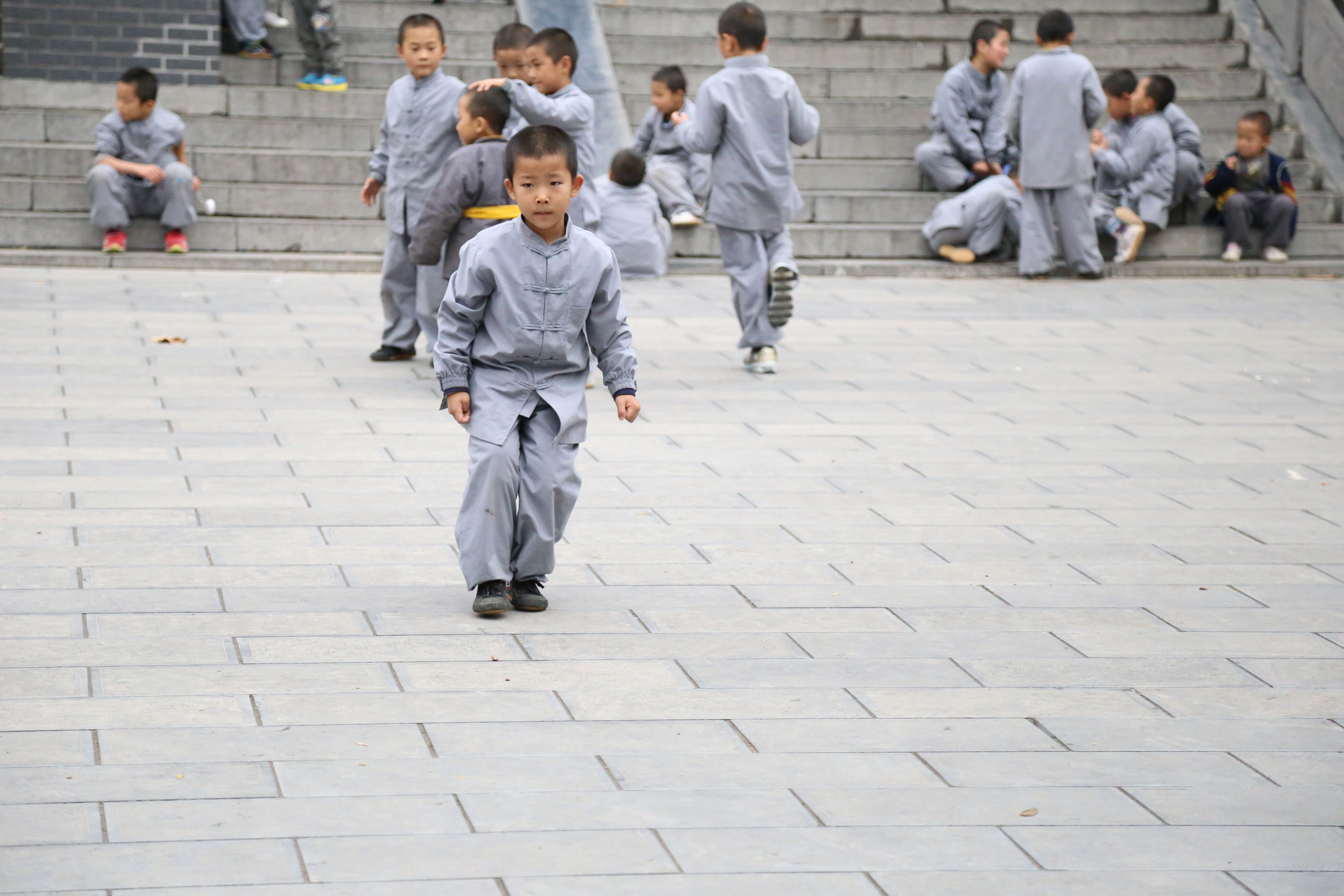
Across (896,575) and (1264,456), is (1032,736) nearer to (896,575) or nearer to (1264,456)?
(896,575)

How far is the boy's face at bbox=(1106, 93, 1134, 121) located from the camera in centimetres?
1307

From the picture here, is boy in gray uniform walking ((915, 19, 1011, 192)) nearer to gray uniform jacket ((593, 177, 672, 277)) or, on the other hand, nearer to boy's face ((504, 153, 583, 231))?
gray uniform jacket ((593, 177, 672, 277))

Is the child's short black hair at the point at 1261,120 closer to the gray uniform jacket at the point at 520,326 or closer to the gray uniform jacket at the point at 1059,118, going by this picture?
the gray uniform jacket at the point at 1059,118

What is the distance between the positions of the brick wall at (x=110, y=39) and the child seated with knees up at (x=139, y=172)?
5.61 ft

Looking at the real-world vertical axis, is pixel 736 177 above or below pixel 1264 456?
above

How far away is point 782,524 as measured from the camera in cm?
589

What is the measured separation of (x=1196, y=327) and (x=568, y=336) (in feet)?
21.7

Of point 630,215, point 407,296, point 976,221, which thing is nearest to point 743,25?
point 407,296

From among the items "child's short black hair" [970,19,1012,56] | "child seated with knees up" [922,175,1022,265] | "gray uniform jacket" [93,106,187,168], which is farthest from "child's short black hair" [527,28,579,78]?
"child's short black hair" [970,19,1012,56]

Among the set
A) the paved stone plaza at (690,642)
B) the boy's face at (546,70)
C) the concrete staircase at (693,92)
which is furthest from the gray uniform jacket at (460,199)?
the concrete staircase at (693,92)

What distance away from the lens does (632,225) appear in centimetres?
1160

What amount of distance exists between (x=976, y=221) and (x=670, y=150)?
7.44ft

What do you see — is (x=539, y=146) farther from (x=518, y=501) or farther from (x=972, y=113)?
(x=972, y=113)

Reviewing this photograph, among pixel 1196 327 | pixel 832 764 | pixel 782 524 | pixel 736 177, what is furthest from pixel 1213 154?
pixel 832 764
